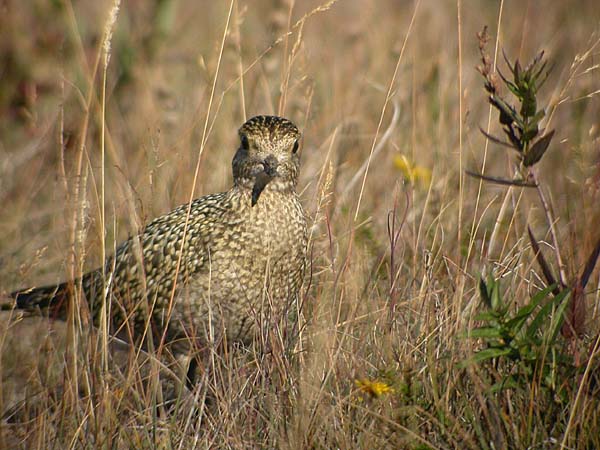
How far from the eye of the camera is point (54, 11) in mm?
7117

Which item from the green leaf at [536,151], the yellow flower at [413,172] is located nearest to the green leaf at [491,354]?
the green leaf at [536,151]

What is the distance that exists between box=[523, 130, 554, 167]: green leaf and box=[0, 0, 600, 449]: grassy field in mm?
59

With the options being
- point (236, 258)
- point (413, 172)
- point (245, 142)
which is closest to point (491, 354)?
point (236, 258)

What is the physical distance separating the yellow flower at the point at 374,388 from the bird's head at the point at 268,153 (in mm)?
1184

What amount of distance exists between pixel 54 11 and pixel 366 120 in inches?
100

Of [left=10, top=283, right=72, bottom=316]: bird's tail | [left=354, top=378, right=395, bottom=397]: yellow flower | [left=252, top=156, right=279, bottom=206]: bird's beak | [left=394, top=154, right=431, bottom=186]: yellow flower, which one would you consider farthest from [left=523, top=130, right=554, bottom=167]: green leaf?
[left=10, top=283, right=72, bottom=316]: bird's tail

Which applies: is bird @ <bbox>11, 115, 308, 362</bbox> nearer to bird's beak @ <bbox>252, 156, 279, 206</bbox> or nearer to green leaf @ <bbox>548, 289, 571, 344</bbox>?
bird's beak @ <bbox>252, 156, 279, 206</bbox>

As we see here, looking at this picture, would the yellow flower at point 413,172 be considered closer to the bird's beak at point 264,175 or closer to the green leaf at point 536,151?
the bird's beak at point 264,175

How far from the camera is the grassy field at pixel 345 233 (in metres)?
3.12

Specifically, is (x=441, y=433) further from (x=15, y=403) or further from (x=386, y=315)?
(x=15, y=403)

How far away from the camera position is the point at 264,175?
13.4 ft

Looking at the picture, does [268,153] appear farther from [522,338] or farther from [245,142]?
[522,338]

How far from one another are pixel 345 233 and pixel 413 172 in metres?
0.99

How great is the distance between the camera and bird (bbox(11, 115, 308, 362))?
4004mm
